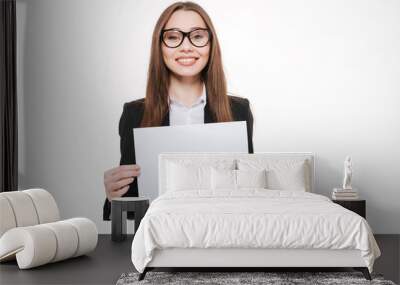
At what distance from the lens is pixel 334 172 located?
756cm

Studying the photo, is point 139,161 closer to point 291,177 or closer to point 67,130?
point 67,130

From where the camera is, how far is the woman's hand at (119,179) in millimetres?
7551

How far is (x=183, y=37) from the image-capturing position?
295 inches

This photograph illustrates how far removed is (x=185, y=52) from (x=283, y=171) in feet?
5.59

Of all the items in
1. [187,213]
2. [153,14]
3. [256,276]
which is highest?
[153,14]

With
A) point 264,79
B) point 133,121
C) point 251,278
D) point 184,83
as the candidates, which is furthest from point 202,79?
point 251,278

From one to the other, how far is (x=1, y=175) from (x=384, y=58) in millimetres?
4272

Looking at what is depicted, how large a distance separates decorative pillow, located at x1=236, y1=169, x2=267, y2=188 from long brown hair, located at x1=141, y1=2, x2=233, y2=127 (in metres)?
0.94

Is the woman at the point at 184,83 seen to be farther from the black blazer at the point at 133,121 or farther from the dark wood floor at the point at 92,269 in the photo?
the dark wood floor at the point at 92,269

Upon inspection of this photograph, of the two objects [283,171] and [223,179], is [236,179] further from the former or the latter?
[283,171]

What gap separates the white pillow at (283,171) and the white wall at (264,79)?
397mm

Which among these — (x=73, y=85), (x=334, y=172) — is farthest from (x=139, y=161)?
(x=334, y=172)

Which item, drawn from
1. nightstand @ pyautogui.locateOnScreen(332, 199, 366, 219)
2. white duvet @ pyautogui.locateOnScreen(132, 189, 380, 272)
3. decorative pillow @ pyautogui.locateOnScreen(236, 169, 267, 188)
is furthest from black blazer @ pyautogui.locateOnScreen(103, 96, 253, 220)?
white duvet @ pyautogui.locateOnScreen(132, 189, 380, 272)

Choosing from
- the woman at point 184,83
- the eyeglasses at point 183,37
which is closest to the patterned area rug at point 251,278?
the woman at point 184,83
